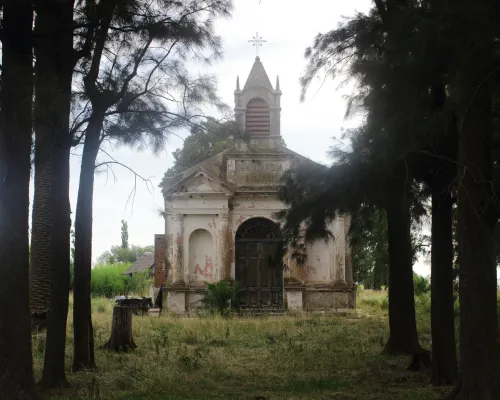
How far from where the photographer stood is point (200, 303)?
23.3m

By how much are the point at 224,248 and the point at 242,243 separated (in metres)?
0.99

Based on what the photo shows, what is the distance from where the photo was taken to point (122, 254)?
83.8 meters

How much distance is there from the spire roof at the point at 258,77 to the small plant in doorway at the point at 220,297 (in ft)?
27.5

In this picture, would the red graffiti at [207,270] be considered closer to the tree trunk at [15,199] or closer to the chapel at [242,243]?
the chapel at [242,243]

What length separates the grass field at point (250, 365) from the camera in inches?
338

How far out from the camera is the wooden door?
24.3 metres

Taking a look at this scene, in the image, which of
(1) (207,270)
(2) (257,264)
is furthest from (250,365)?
(2) (257,264)

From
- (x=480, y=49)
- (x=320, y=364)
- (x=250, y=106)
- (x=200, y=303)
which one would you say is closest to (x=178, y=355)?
(x=320, y=364)

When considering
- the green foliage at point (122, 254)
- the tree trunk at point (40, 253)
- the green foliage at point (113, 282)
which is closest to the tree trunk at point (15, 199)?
the tree trunk at point (40, 253)

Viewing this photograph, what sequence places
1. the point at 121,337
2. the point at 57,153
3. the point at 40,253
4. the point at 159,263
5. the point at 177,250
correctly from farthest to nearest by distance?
the point at 159,263 → the point at 177,250 → the point at 40,253 → the point at 121,337 → the point at 57,153

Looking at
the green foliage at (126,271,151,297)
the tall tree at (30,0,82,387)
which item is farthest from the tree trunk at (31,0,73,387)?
the green foliage at (126,271,151,297)

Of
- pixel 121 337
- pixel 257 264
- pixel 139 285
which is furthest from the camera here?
pixel 139 285

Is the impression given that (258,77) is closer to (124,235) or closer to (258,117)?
(258,117)

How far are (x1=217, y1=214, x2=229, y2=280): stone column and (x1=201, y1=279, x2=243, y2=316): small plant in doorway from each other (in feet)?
3.13
